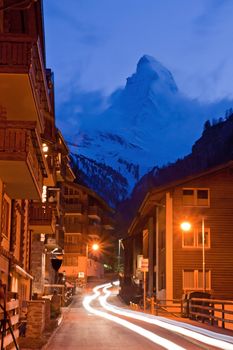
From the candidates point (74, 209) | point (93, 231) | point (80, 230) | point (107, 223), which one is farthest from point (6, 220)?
point (107, 223)

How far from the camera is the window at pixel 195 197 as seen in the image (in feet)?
150

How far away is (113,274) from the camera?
11150 centimetres

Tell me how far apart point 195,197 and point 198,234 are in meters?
2.69

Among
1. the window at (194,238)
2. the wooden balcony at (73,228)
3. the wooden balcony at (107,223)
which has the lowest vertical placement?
the window at (194,238)

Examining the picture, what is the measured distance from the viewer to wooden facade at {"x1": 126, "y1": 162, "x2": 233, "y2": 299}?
1757 inches

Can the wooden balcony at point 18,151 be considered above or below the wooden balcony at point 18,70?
below

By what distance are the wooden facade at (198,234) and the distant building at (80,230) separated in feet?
148

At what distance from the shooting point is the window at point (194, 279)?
44.4 m

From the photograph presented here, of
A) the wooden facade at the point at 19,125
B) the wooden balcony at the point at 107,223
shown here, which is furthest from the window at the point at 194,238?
the wooden balcony at the point at 107,223

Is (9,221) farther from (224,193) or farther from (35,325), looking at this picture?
(224,193)

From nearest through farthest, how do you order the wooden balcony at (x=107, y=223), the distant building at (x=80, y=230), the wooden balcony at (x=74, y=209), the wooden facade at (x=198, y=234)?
the wooden facade at (x=198, y=234) < the wooden balcony at (x=74, y=209) < the distant building at (x=80, y=230) < the wooden balcony at (x=107, y=223)

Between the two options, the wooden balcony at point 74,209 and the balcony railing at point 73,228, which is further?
the balcony railing at point 73,228

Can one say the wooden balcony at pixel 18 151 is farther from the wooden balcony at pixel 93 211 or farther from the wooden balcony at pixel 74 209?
the wooden balcony at pixel 93 211

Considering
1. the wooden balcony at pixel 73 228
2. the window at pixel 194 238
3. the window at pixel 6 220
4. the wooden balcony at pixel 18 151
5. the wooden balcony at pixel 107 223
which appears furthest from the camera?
the wooden balcony at pixel 107 223
